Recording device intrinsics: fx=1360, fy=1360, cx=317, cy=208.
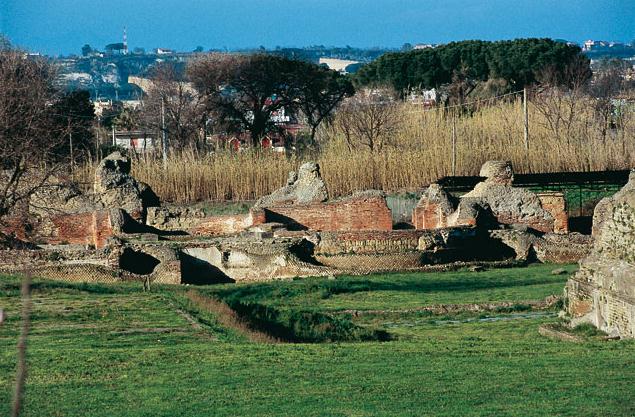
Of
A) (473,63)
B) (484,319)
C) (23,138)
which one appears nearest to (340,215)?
(23,138)

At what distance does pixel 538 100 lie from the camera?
51.8 meters

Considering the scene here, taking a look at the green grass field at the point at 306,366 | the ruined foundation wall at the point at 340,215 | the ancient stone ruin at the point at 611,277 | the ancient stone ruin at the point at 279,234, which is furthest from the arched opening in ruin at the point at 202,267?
the ancient stone ruin at the point at 611,277

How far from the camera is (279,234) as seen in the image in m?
27.7

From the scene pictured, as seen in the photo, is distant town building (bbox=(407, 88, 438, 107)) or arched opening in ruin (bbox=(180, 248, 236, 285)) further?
distant town building (bbox=(407, 88, 438, 107))

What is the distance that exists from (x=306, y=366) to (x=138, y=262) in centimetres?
1311

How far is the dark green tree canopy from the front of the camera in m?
72.3

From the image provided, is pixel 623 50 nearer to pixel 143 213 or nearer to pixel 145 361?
pixel 143 213

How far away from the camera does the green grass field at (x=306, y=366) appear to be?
10945 millimetres

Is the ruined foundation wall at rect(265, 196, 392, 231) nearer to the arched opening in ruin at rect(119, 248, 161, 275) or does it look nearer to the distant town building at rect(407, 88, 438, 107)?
the arched opening in ruin at rect(119, 248, 161, 275)

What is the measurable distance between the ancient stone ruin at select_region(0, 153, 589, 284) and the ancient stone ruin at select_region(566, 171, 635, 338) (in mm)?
8880

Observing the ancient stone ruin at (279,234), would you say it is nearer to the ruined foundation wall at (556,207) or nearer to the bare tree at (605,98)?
the ruined foundation wall at (556,207)

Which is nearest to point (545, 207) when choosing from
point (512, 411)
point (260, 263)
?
Answer: point (260, 263)

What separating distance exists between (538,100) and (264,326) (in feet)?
113

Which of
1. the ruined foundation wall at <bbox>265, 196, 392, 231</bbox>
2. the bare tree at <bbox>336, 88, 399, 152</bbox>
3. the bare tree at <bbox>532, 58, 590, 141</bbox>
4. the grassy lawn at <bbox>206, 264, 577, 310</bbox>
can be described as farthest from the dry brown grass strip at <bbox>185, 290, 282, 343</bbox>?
the bare tree at <bbox>532, 58, 590, 141</bbox>
